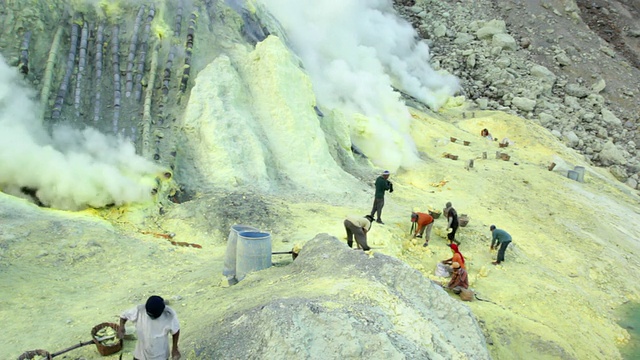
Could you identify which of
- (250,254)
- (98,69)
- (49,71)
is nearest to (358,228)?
(250,254)

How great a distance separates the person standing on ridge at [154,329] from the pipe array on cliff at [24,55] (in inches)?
276

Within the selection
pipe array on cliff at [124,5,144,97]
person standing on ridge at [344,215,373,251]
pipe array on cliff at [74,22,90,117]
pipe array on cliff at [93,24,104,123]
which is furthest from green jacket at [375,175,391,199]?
pipe array on cliff at [74,22,90,117]

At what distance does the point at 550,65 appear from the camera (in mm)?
25109

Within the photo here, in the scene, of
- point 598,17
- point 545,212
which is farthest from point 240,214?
point 598,17

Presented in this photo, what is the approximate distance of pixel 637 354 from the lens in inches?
323

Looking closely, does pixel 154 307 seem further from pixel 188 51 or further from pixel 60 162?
pixel 188 51

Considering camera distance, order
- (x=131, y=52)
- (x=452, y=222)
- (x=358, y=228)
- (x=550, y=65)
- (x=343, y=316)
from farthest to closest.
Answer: (x=550, y=65) < (x=131, y=52) < (x=452, y=222) < (x=358, y=228) < (x=343, y=316)

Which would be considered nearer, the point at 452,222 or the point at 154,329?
the point at 154,329

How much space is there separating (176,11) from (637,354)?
36.1 ft

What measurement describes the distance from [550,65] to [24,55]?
2328 centimetres

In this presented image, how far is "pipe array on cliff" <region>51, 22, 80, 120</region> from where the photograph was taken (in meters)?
8.97

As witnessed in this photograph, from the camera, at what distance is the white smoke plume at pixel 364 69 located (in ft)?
50.6

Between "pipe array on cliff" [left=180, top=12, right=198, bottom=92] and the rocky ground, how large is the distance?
15.3 meters

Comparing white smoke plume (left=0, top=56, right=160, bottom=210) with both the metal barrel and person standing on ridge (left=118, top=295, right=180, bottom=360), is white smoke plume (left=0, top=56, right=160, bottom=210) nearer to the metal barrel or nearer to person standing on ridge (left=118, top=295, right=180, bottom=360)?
the metal barrel
